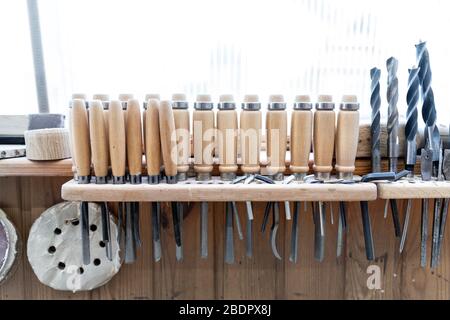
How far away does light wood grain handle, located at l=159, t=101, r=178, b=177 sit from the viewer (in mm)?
514

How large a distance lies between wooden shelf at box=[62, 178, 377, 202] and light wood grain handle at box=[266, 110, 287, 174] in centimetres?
4

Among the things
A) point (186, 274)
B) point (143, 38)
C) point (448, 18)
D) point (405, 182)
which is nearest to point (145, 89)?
point (143, 38)

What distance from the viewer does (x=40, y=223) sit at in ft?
2.17

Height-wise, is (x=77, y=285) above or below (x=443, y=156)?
below

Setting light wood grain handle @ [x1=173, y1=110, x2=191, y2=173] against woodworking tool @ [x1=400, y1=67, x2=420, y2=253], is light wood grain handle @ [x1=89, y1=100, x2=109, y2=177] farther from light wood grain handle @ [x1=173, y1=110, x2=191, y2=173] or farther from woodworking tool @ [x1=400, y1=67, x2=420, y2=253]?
woodworking tool @ [x1=400, y1=67, x2=420, y2=253]

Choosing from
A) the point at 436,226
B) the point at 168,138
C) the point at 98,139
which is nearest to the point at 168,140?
the point at 168,138

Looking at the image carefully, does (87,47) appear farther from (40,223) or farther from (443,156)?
(443,156)

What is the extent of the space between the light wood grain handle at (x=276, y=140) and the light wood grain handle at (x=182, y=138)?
13 cm

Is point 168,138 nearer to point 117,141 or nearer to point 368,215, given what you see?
point 117,141

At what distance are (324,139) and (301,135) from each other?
0.04m

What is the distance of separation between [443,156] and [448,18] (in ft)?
0.98

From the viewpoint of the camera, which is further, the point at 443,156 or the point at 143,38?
the point at 143,38

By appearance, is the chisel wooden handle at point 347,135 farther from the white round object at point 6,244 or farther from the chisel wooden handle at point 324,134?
the white round object at point 6,244

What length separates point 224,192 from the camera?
1.69 ft
